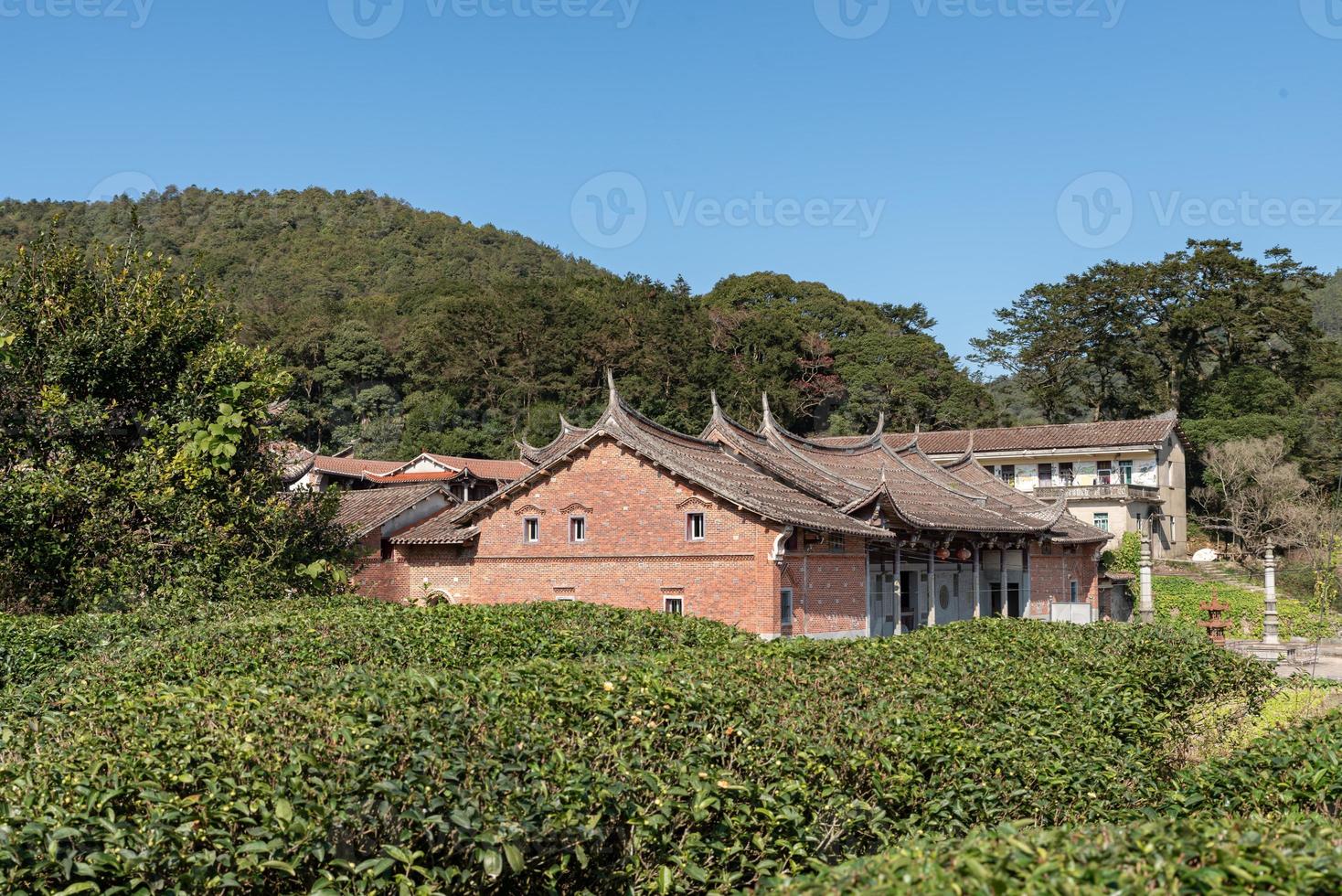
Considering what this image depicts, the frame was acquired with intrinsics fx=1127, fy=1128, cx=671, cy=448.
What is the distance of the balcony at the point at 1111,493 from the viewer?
149ft

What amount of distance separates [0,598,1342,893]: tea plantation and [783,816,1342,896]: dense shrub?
2 centimetres

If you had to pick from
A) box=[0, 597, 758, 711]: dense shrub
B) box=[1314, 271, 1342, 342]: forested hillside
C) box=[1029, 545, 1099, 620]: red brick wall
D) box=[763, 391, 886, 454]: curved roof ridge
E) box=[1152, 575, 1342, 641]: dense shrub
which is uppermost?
box=[1314, 271, 1342, 342]: forested hillside

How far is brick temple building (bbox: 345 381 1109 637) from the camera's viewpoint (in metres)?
21.8

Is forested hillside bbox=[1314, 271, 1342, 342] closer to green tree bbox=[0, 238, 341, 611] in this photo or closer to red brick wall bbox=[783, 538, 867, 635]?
red brick wall bbox=[783, 538, 867, 635]

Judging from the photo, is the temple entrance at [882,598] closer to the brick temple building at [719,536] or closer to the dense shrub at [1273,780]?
the brick temple building at [719,536]

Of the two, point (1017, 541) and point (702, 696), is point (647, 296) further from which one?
point (702, 696)

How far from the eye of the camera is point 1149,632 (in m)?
12.7

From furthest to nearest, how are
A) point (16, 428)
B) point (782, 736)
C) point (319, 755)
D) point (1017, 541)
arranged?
point (1017, 541)
point (16, 428)
point (782, 736)
point (319, 755)

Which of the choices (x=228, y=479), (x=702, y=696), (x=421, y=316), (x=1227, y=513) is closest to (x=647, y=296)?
(x=421, y=316)

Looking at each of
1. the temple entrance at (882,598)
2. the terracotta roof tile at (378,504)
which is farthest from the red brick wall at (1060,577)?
the terracotta roof tile at (378,504)

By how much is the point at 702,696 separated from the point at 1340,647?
28448 mm

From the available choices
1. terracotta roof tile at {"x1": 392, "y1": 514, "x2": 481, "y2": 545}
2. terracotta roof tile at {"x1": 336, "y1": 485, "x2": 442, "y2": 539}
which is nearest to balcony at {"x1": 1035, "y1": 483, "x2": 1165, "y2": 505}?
terracotta roof tile at {"x1": 336, "y1": 485, "x2": 442, "y2": 539}

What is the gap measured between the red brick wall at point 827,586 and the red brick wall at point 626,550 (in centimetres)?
75

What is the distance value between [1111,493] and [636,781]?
43.5 meters
